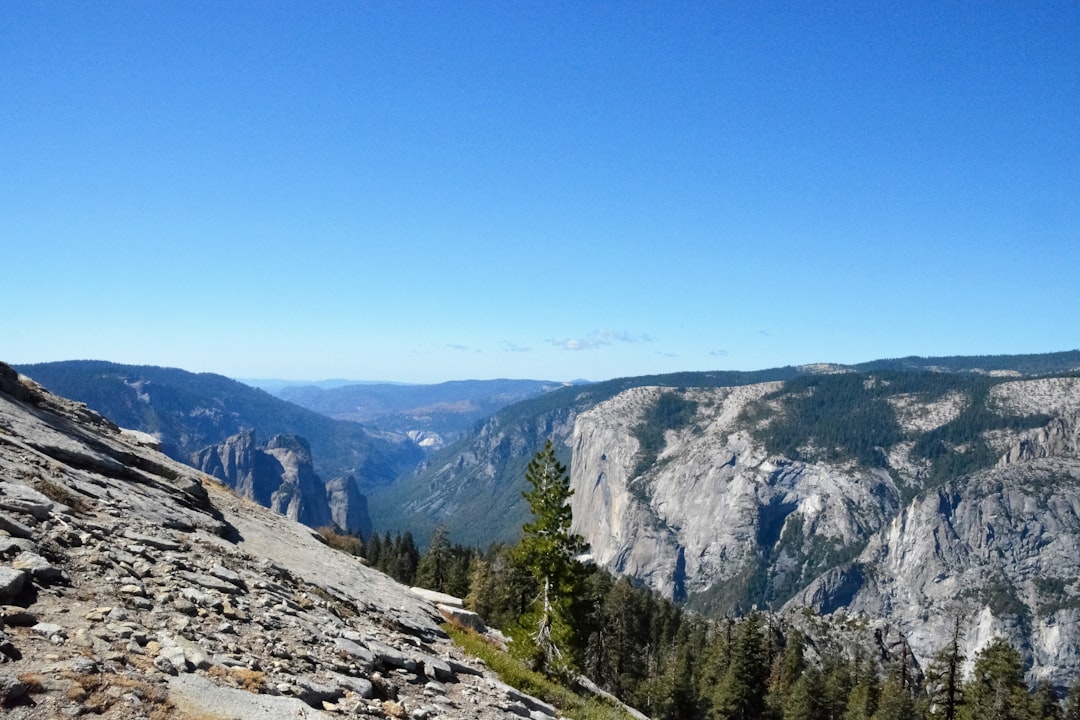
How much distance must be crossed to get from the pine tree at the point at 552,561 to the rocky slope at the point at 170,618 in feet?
38.5

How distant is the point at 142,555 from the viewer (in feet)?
44.9

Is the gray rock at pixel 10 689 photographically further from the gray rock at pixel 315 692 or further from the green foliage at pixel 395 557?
the green foliage at pixel 395 557

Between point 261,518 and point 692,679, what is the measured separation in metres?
71.8

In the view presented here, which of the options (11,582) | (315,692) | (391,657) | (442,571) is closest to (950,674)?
(391,657)

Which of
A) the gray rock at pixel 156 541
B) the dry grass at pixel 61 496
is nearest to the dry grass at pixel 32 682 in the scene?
the gray rock at pixel 156 541

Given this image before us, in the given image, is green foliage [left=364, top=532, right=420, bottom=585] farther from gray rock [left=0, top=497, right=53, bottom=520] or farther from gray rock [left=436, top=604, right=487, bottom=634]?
gray rock [left=0, top=497, right=53, bottom=520]

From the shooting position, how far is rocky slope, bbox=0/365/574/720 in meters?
9.01

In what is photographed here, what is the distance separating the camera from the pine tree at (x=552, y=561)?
32.5 metres

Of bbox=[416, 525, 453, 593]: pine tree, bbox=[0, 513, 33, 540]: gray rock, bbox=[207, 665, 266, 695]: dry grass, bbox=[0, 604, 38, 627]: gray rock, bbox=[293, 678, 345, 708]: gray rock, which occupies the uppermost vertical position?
bbox=[0, 513, 33, 540]: gray rock

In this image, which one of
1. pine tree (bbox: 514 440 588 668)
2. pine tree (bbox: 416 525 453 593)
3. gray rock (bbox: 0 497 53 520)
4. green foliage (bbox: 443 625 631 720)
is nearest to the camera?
gray rock (bbox: 0 497 53 520)

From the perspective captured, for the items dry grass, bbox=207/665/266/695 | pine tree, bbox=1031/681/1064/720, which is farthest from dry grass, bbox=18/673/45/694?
pine tree, bbox=1031/681/1064/720

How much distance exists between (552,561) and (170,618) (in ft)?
77.7

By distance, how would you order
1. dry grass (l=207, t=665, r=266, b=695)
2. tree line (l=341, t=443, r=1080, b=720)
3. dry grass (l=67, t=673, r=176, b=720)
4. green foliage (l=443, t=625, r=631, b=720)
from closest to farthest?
1. dry grass (l=67, t=673, r=176, b=720)
2. dry grass (l=207, t=665, r=266, b=695)
3. green foliage (l=443, t=625, r=631, b=720)
4. tree line (l=341, t=443, r=1080, b=720)

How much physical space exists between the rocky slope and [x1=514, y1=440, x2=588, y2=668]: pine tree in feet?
38.5
